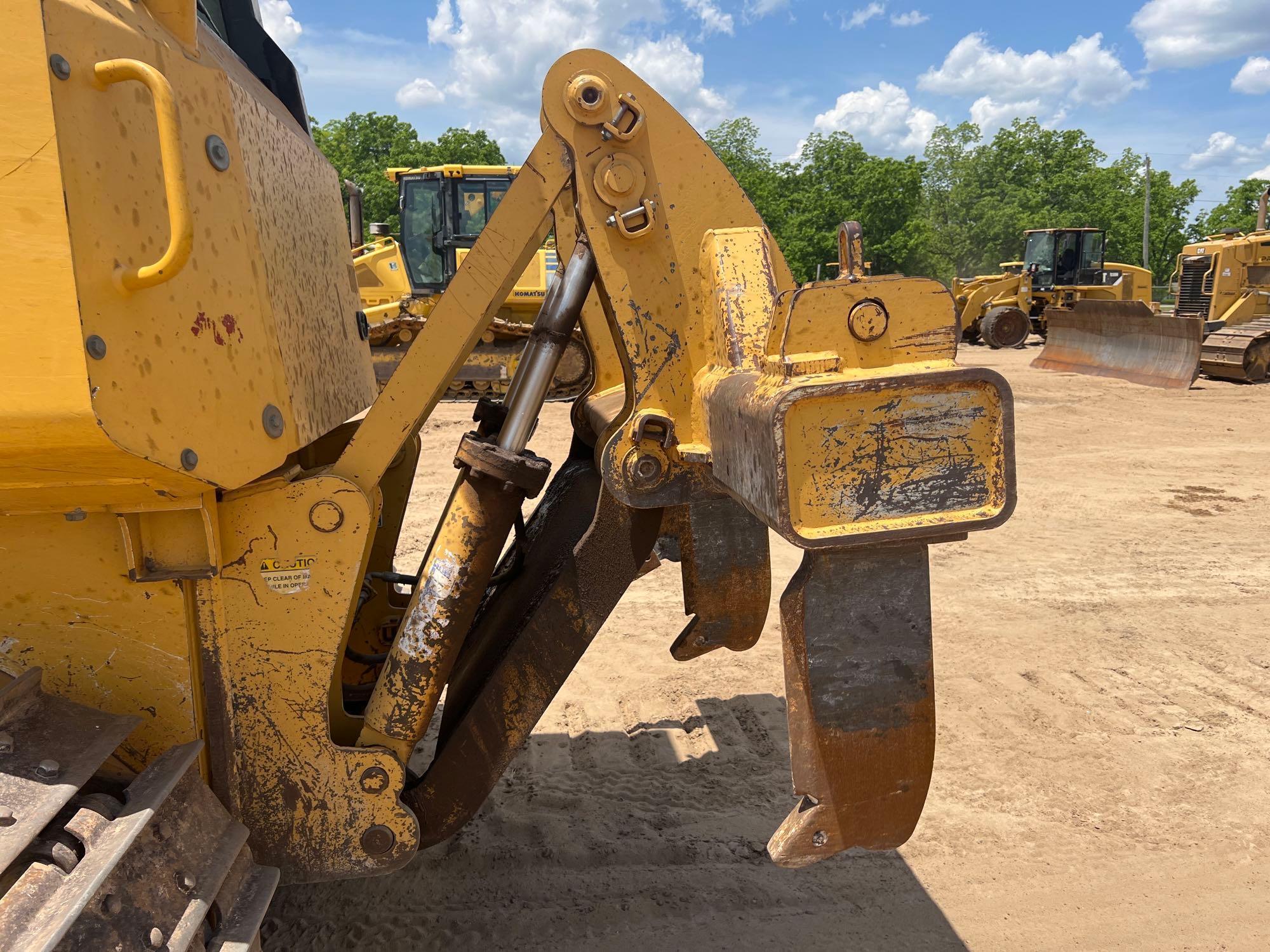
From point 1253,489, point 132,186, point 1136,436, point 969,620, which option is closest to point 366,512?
point 132,186

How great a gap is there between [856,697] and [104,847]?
1.27m

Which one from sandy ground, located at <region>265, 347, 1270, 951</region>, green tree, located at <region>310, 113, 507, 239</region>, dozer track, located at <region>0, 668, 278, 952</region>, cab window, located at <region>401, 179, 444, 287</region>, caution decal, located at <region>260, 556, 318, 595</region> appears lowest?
sandy ground, located at <region>265, 347, 1270, 951</region>

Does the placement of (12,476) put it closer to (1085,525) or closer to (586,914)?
(586,914)

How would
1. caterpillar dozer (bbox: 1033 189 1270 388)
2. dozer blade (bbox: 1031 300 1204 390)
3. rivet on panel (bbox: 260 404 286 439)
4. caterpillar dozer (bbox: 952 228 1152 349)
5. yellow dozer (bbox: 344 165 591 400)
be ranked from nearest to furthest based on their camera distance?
rivet on panel (bbox: 260 404 286 439) → yellow dozer (bbox: 344 165 591 400) → dozer blade (bbox: 1031 300 1204 390) → caterpillar dozer (bbox: 1033 189 1270 388) → caterpillar dozer (bbox: 952 228 1152 349)

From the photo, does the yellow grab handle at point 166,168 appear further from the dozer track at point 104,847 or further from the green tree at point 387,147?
the green tree at point 387,147

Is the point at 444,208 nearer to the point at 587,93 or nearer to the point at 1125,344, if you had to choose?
the point at 1125,344

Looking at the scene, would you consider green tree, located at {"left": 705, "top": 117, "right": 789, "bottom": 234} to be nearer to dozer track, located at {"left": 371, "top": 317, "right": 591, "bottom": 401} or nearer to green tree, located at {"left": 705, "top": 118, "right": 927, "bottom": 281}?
green tree, located at {"left": 705, "top": 118, "right": 927, "bottom": 281}

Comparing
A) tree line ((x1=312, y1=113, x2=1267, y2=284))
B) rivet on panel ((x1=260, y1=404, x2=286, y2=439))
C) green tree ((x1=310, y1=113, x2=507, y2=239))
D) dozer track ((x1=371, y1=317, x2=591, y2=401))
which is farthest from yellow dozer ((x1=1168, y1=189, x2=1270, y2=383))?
green tree ((x1=310, y1=113, x2=507, y2=239))

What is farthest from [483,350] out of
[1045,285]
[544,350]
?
[1045,285]

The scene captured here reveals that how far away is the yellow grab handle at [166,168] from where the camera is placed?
1330mm

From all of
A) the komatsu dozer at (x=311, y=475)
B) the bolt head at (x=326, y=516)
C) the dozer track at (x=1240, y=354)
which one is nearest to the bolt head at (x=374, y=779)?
the komatsu dozer at (x=311, y=475)

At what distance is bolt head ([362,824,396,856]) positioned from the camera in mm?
1955

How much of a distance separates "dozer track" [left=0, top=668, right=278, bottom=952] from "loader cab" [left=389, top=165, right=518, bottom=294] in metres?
11.4

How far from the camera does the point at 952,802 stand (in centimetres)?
317
